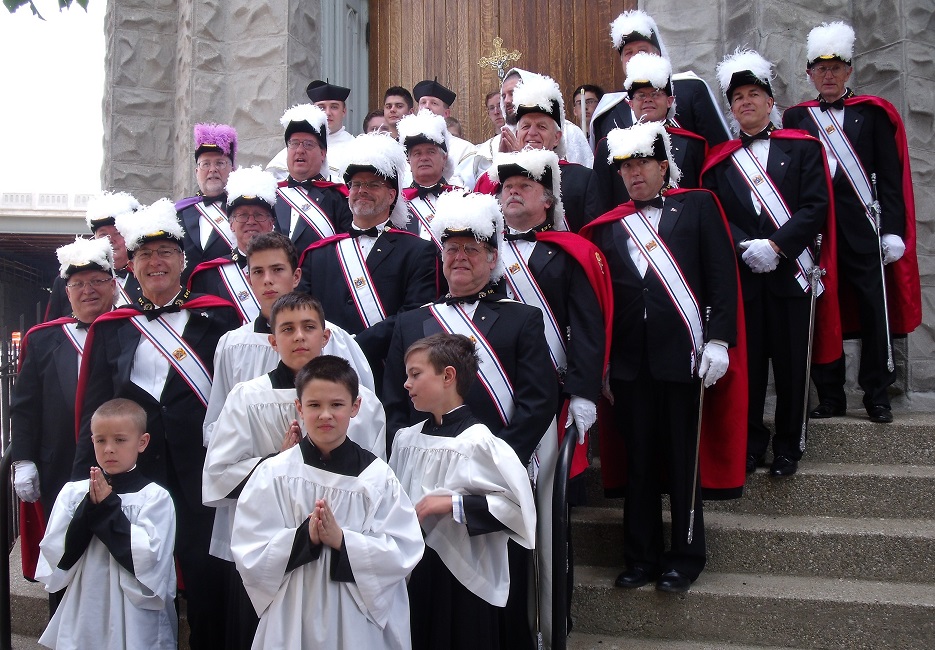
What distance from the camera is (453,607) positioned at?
11.3ft

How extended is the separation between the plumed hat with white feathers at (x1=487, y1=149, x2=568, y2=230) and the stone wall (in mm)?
2726

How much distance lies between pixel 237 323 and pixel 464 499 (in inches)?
65.0

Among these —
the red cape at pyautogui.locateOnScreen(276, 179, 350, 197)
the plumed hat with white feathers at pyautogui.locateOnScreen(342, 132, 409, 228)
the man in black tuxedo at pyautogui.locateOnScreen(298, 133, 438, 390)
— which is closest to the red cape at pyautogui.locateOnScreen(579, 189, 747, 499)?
the man in black tuxedo at pyautogui.locateOnScreen(298, 133, 438, 390)

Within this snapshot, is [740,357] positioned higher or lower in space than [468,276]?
lower

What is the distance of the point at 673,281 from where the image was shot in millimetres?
4336

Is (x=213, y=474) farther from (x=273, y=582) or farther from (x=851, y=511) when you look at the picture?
(x=851, y=511)

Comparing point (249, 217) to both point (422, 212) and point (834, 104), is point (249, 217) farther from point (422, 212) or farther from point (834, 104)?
point (834, 104)

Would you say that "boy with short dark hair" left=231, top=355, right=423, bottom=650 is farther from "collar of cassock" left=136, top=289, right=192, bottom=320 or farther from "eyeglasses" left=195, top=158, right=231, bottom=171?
"eyeglasses" left=195, top=158, right=231, bottom=171

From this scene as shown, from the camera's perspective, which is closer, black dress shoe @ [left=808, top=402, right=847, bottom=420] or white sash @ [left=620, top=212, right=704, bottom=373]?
white sash @ [left=620, top=212, right=704, bottom=373]

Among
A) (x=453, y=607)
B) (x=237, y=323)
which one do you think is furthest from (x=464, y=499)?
(x=237, y=323)

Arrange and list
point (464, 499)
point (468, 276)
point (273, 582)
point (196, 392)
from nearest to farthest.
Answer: point (273, 582), point (464, 499), point (468, 276), point (196, 392)

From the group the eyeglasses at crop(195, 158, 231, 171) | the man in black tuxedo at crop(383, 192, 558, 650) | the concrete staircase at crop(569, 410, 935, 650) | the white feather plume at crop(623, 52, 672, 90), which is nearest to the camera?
the man in black tuxedo at crop(383, 192, 558, 650)

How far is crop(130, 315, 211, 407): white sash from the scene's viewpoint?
421 cm

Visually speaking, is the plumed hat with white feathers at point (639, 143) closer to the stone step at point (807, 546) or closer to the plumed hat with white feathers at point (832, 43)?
the plumed hat with white feathers at point (832, 43)
